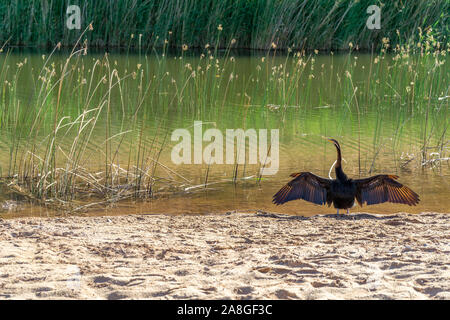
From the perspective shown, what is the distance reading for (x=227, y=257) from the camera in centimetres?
354

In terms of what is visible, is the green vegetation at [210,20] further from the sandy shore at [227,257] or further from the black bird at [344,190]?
the sandy shore at [227,257]

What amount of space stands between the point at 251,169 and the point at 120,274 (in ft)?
10.4

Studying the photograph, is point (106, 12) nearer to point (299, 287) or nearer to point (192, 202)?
point (192, 202)

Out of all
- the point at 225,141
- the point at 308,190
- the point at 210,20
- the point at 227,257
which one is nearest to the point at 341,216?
the point at 308,190

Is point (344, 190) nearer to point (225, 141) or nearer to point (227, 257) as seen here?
point (227, 257)

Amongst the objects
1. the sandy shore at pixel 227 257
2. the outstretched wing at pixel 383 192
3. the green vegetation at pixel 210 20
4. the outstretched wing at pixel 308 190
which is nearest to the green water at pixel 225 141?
the outstretched wing at pixel 308 190

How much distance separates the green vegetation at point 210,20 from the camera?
14852mm

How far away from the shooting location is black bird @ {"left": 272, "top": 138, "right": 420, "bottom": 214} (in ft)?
15.4

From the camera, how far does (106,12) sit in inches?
598

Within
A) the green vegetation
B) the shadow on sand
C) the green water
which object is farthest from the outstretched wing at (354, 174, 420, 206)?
the green vegetation

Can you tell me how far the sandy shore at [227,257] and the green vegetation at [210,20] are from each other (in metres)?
10.9

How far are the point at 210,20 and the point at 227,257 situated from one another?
12342 millimetres
